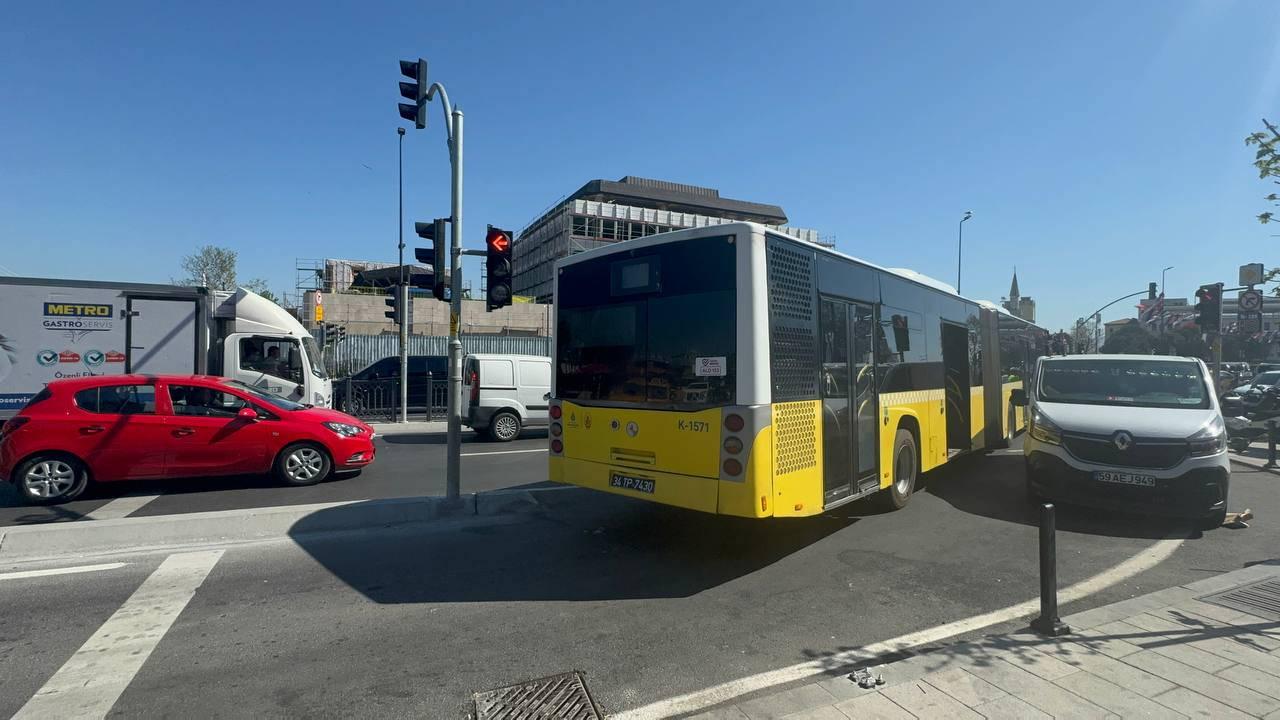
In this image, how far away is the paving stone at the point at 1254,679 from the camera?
3.54 meters

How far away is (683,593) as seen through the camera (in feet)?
17.2

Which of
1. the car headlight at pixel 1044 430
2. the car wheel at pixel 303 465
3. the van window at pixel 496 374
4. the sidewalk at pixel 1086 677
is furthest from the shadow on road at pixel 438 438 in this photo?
the sidewalk at pixel 1086 677

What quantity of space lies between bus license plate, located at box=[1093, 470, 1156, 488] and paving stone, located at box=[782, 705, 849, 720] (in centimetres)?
587

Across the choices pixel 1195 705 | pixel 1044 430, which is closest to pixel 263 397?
pixel 1195 705

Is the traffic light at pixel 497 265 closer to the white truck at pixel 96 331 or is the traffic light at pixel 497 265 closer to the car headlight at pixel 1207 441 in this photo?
the white truck at pixel 96 331

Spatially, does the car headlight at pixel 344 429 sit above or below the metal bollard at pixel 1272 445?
above

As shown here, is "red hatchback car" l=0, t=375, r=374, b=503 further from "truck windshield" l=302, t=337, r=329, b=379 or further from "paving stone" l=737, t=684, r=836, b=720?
"paving stone" l=737, t=684, r=836, b=720

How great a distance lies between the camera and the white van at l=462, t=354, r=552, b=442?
14586 millimetres

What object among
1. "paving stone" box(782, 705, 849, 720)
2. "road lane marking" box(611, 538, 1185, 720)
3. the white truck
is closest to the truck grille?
"road lane marking" box(611, 538, 1185, 720)

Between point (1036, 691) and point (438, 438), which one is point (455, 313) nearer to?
point (1036, 691)

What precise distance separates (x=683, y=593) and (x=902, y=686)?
200 centimetres

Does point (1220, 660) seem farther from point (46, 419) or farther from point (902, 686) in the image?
point (46, 419)

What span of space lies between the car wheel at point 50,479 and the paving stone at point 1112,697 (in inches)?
414

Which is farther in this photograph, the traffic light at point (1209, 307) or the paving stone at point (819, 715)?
the traffic light at point (1209, 307)
